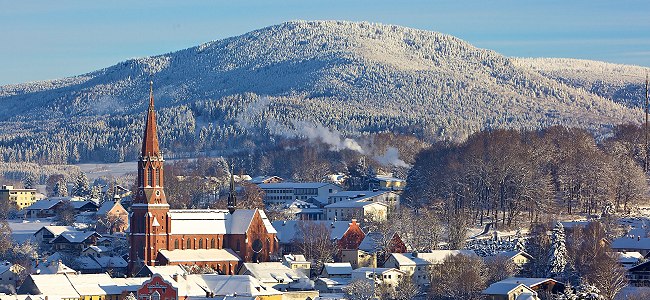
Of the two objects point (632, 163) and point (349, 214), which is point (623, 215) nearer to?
point (632, 163)

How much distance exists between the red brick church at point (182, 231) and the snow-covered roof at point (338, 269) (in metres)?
8.71

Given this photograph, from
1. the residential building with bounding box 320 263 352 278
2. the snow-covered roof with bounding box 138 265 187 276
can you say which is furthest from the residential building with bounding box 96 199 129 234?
the residential building with bounding box 320 263 352 278

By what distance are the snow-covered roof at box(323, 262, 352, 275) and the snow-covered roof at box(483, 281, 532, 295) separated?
14.5 meters

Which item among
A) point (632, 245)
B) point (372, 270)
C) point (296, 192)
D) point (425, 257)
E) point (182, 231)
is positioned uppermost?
point (296, 192)

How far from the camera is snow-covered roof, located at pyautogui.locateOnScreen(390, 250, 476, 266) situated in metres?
107

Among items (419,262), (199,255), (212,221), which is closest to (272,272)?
(199,255)

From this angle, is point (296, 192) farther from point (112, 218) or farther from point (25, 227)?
point (25, 227)

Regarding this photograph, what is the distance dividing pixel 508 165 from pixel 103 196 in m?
55.0

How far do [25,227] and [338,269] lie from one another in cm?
4522

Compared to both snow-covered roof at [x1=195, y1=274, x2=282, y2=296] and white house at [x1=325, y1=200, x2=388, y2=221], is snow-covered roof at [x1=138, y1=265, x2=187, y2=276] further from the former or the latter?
white house at [x1=325, y1=200, x2=388, y2=221]

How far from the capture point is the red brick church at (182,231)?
11231 cm

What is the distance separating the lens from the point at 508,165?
130 metres

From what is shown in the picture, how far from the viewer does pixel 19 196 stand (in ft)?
588

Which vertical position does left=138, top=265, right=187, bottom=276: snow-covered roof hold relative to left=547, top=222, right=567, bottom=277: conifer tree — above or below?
below
